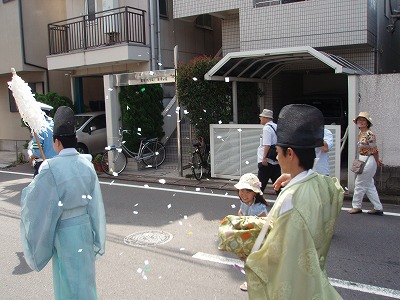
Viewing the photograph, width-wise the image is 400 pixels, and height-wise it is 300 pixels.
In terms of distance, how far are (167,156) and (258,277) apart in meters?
11.3

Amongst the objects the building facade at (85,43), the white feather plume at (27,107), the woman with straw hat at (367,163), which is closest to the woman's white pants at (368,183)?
the woman with straw hat at (367,163)

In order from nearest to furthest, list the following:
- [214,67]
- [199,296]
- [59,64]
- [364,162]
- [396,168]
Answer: [199,296], [364,162], [396,168], [214,67], [59,64]

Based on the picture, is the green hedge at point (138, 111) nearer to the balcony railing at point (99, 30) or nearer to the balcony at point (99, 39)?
the balcony at point (99, 39)

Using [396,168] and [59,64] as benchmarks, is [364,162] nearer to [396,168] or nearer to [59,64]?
[396,168]

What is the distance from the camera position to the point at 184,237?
601 cm

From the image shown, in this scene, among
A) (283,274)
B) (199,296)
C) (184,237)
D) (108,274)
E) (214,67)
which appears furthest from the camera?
(214,67)

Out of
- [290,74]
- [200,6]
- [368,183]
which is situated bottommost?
[368,183]

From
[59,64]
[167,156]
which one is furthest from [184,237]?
[59,64]

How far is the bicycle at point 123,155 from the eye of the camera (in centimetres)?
1179

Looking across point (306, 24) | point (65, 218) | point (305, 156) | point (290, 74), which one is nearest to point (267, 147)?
point (65, 218)

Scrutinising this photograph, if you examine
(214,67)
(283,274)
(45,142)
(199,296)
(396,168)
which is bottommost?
(199,296)

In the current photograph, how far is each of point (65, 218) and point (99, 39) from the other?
1319 centimetres

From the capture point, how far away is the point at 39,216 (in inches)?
118

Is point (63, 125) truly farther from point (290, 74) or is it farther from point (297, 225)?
point (290, 74)
